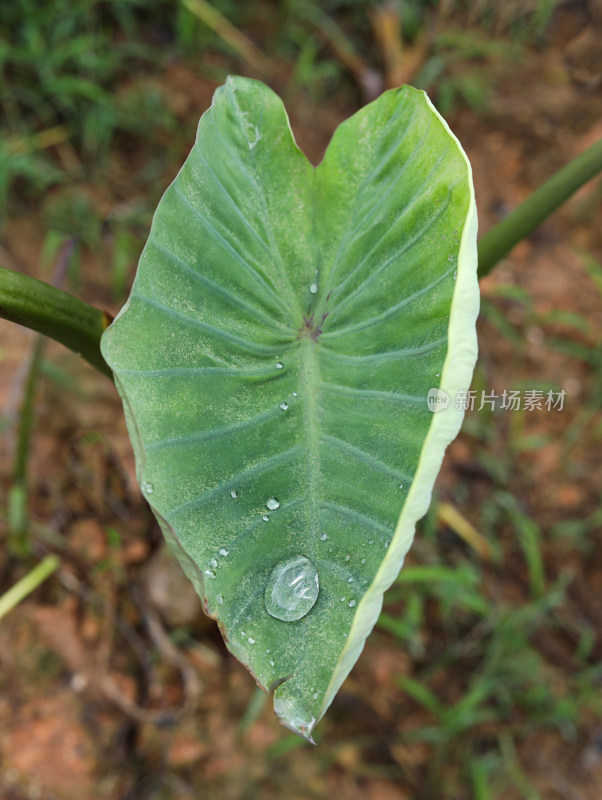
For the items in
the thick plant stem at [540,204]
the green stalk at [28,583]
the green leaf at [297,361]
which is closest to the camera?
the green leaf at [297,361]

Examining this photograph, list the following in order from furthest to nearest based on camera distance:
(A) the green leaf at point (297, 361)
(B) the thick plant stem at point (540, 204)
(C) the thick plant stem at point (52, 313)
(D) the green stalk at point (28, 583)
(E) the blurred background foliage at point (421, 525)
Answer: (E) the blurred background foliage at point (421, 525)
(D) the green stalk at point (28, 583)
(B) the thick plant stem at point (540, 204)
(C) the thick plant stem at point (52, 313)
(A) the green leaf at point (297, 361)

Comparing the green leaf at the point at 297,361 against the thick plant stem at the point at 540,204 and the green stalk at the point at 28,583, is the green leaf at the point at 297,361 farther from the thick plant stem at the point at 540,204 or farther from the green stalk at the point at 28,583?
the green stalk at the point at 28,583

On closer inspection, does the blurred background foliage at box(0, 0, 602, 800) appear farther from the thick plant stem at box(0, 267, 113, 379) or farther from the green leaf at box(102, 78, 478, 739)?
the green leaf at box(102, 78, 478, 739)

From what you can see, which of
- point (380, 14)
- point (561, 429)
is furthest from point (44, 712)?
point (380, 14)

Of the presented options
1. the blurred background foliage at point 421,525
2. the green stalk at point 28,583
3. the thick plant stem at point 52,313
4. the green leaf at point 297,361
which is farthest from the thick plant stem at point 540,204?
the green stalk at point 28,583

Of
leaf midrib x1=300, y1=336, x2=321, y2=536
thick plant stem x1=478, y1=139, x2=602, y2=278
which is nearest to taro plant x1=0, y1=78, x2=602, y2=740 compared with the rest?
leaf midrib x1=300, y1=336, x2=321, y2=536

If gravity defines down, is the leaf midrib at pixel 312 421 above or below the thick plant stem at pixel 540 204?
below

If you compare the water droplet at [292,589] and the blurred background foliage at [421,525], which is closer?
the water droplet at [292,589]
